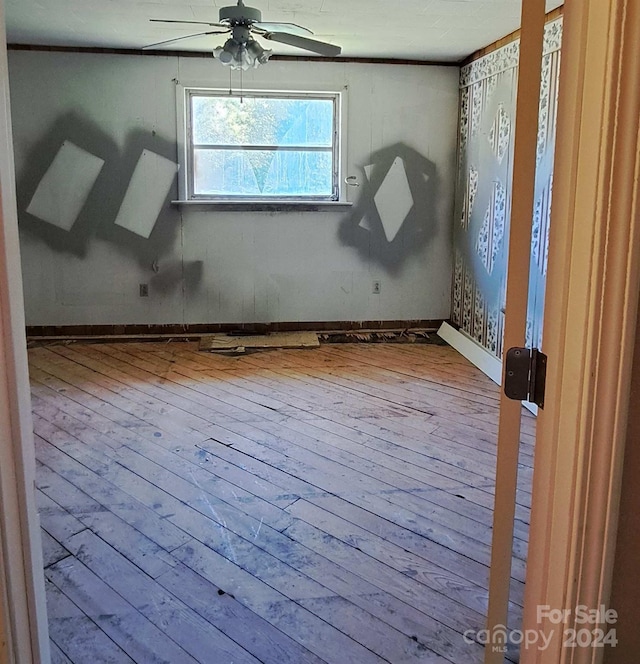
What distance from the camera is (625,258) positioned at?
0.80 meters

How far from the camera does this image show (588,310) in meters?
0.84

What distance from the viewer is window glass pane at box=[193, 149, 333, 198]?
488cm

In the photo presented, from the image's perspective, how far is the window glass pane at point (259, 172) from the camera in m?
4.88

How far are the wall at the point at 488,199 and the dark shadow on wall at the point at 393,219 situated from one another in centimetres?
25

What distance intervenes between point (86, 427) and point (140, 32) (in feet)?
8.57

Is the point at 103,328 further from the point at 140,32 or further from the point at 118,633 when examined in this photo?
the point at 118,633

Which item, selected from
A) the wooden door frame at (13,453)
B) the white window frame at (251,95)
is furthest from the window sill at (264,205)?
the wooden door frame at (13,453)

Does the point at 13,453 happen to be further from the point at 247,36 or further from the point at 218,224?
the point at 218,224

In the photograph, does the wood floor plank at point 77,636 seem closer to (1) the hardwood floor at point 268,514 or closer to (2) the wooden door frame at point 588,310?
(1) the hardwood floor at point 268,514

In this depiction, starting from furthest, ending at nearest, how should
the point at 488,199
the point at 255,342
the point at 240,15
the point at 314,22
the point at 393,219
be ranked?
1. the point at 393,219
2. the point at 255,342
3. the point at 488,199
4. the point at 314,22
5. the point at 240,15

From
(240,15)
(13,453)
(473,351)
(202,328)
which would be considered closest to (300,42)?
(240,15)

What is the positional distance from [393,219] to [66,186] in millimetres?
2600

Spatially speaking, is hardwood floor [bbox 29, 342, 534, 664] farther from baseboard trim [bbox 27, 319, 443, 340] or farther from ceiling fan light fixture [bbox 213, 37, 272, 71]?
ceiling fan light fixture [bbox 213, 37, 272, 71]

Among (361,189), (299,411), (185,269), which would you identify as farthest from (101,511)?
(361,189)
